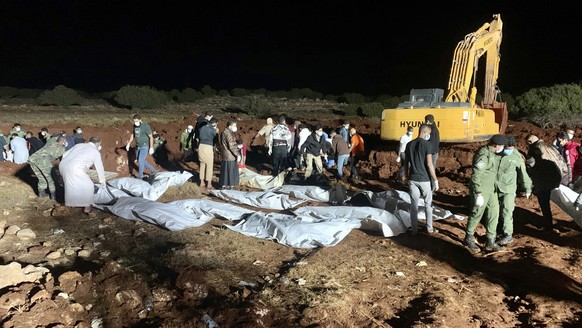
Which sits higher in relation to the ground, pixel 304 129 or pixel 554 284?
pixel 304 129

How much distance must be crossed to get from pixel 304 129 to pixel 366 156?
3.63m

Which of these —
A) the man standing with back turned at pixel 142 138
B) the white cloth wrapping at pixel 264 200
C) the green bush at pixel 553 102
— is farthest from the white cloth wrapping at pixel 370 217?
the green bush at pixel 553 102

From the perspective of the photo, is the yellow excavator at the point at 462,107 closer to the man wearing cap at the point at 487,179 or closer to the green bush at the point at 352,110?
the man wearing cap at the point at 487,179

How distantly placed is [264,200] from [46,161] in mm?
4433

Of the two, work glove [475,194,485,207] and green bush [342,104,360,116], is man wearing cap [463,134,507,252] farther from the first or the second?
green bush [342,104,360,116]

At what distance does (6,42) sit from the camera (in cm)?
4619

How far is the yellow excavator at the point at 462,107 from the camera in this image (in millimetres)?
12219

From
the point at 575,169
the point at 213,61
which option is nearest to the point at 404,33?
the point at 213,61

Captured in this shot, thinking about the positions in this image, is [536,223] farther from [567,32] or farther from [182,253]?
[567,32]

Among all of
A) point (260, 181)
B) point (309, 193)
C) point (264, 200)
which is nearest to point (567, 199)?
point (309, 193)

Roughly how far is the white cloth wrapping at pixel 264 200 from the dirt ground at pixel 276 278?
1.27m

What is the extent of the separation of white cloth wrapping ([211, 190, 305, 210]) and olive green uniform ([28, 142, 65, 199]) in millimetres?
3475

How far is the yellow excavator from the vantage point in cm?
1222

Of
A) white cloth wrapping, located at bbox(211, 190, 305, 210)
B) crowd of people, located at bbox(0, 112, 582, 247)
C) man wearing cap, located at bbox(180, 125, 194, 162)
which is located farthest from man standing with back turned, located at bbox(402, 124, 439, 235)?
man wearing cap, located at bbox(180, 125, 194, 162)
